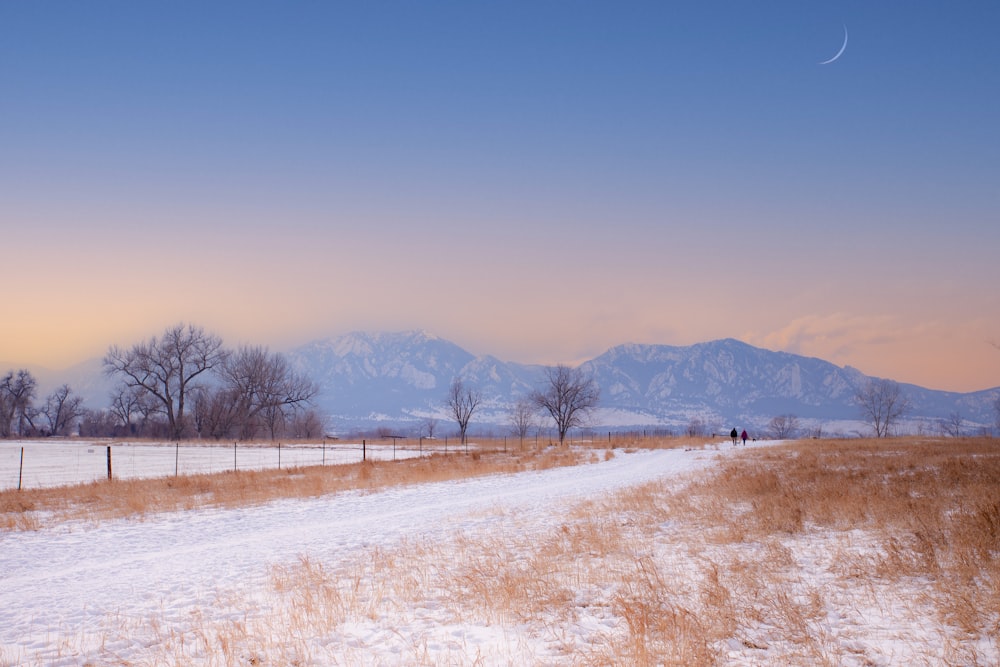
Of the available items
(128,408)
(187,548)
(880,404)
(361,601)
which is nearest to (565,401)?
(880,404)

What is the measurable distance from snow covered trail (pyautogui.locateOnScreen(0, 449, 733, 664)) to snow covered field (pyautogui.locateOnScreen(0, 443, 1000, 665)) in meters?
0.06

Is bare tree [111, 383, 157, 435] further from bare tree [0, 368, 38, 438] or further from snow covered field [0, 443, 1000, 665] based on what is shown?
snow covered field [0, 443, 1000, 665]

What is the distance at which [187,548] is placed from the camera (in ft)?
52.3

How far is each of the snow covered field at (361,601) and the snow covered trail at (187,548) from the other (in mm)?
64

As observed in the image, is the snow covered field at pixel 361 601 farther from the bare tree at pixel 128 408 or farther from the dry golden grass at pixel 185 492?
the bare tree at pixel 128 408

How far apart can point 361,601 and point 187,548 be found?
8.08 meters

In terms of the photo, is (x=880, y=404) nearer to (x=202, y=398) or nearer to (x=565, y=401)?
(x=565, y=401)

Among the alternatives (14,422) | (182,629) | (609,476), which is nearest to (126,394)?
(14,422)

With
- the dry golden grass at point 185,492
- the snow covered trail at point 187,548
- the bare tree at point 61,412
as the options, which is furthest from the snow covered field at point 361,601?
the bare tree at point 61,412

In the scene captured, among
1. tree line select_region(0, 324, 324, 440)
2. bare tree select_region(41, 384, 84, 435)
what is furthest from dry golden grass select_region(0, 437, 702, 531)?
bare tree select_region(41, 384, 84, 435)

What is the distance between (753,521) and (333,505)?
49.8ft

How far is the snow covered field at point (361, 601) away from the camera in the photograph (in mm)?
7633

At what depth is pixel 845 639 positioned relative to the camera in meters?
7.41

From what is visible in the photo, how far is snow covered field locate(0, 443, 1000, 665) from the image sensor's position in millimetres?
7633
